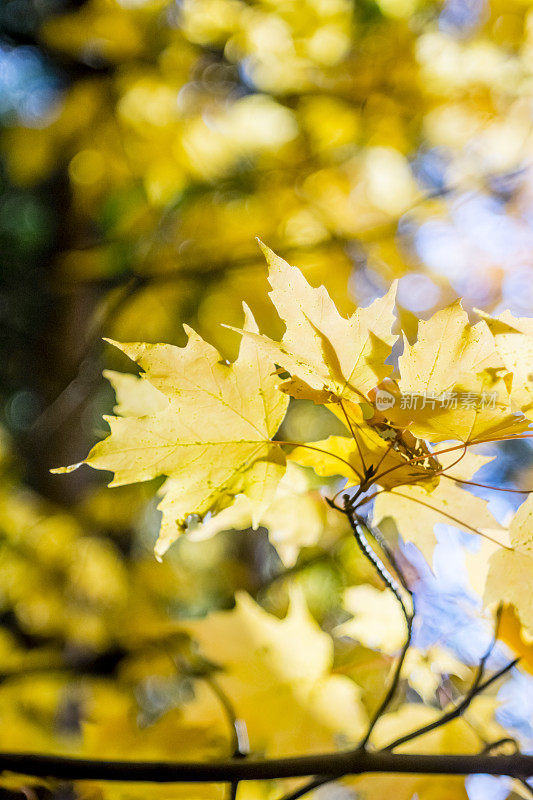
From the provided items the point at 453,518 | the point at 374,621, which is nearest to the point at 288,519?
the point at 374,621

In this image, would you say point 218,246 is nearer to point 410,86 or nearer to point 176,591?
point 410,86

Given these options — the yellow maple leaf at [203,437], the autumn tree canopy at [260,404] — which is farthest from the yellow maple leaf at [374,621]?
the yellow maple leaf at [203,437]

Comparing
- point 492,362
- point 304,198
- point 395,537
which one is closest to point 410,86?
point 304,198

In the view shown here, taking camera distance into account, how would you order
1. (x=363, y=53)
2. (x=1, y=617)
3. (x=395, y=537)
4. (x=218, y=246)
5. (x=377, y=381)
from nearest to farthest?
(x=377, y=381)
(x=395, y=537)
(x=363, y=53)
(x=218, y=246)
(x=1, y=617)

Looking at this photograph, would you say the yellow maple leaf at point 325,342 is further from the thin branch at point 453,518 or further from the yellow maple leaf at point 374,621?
the yellow maple leaf at point 374,621

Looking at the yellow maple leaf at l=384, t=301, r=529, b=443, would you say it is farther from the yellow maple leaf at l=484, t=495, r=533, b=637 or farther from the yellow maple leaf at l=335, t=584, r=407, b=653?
the yellow maple leaf at l=335, t=584, r=407, b=653
